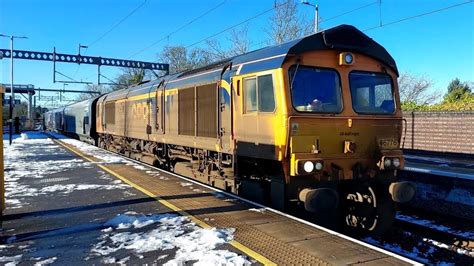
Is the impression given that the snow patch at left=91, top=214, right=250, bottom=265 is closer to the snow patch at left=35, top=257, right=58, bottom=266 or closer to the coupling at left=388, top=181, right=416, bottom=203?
the snow patch at left=35, top=257, right=58, bottom=266

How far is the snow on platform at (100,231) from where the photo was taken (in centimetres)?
503

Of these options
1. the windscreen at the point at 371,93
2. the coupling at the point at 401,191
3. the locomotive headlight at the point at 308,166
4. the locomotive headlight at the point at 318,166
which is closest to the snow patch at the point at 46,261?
the locomotive headlight at the point at 308,166

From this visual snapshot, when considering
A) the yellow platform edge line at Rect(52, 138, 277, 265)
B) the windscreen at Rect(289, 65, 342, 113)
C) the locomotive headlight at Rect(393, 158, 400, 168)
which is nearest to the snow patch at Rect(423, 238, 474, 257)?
the locomotive headlight at Rect(393, 158, 400, 168)

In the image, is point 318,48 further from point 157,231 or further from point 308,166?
point 157,231

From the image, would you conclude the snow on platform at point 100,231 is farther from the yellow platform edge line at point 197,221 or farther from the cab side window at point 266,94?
the cab side window at point 266,94

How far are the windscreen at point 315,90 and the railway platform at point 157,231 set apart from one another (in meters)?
1.95

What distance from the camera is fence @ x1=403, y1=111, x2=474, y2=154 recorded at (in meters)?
18.1

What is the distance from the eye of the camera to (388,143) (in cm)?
788

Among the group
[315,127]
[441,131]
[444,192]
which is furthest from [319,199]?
[441,131]

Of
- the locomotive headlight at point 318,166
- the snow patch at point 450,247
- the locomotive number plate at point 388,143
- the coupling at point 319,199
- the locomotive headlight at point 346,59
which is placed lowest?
the snow patch at point 450,247

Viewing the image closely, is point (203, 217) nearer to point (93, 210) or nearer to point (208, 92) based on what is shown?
point (93, 210)

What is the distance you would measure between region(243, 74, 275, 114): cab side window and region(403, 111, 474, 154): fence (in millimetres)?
13747

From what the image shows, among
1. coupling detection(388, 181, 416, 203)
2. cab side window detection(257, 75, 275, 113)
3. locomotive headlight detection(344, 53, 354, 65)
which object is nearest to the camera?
cab side window detection(257, 75, 275, 113)

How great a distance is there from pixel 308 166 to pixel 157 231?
2608 mm
